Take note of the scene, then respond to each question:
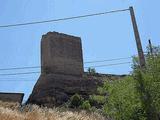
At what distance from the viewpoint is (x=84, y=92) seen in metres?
50.2

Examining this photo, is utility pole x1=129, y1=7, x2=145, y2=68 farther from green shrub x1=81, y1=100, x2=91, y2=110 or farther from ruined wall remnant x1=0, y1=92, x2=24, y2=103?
ruined wall remnant x1=0, y1=92, x2=24, y2=103

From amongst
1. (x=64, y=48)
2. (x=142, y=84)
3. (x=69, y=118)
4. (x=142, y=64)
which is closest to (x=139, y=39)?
(x=142, y=64)

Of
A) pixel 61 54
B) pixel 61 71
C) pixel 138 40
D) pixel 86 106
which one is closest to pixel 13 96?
pixel 61 71

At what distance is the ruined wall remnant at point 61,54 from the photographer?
171 feet

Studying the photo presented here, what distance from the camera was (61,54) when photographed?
175ft

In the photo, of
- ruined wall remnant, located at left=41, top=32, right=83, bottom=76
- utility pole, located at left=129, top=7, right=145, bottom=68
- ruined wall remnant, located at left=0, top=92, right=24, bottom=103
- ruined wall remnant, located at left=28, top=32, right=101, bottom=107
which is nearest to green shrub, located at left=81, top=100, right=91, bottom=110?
ruined wall remnant, located at left=28, top=32, right=101, bottom=107

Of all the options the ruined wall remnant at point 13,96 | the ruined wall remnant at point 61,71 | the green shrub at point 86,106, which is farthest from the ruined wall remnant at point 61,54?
the green shrub at point 86,106

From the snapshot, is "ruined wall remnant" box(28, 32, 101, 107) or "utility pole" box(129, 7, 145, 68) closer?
"utility pole" box(129, 7, 145, 68)

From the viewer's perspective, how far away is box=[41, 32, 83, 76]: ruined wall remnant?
52237mm

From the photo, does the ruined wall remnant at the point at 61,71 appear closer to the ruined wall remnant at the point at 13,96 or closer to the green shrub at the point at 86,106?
the ruined wall remnant at the point at 13,96

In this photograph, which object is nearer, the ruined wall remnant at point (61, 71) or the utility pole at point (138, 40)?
the utility pole at point (138, 40)

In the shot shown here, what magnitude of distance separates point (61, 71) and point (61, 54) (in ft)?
7.19

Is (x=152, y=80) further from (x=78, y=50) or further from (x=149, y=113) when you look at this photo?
(x=78, y=50)

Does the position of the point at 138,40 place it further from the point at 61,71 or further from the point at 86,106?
the point at 61,71
